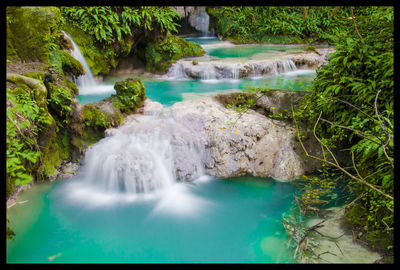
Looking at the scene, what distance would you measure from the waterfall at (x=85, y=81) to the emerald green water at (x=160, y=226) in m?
4.07

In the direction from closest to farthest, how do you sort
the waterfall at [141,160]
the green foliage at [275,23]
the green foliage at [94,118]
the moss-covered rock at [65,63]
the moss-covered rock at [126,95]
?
the waterfall at [141,160]
the green foliage at [94,118]
the moss-covered rock at [126,95]
the moss-covered rock at [65,63]
the green foliage at [275,23]

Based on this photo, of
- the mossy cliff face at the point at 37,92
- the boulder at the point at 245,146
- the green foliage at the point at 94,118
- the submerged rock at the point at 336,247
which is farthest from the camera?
the green foliage at the point at 94,118

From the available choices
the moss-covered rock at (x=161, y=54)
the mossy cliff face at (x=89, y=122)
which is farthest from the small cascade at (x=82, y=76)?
Answer: the mossy cliff face at (x=89, y=122)

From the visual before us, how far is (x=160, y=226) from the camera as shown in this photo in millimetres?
4539

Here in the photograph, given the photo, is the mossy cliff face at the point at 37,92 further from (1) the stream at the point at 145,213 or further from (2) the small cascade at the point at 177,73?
(2) the small cascade at the point at 177,73

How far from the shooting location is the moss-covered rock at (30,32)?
578 centimetres

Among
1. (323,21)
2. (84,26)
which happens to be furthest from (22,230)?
(323,21)

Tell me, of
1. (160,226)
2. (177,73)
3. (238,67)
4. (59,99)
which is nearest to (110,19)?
(177,73)

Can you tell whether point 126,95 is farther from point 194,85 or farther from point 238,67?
→ point 238,67

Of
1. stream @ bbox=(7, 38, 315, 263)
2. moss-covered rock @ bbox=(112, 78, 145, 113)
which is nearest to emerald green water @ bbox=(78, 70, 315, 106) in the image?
moss-covered rock @ bbox=(112, 78, 145, 113)

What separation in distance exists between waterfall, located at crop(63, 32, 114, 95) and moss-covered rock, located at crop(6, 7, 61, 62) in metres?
1.78

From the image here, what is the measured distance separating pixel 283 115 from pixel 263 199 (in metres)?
2.22

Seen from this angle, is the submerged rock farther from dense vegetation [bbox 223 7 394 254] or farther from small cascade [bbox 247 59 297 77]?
small cascade [bbox 247 59 297 77]

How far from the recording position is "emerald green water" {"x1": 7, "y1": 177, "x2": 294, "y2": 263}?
396 centimetres
